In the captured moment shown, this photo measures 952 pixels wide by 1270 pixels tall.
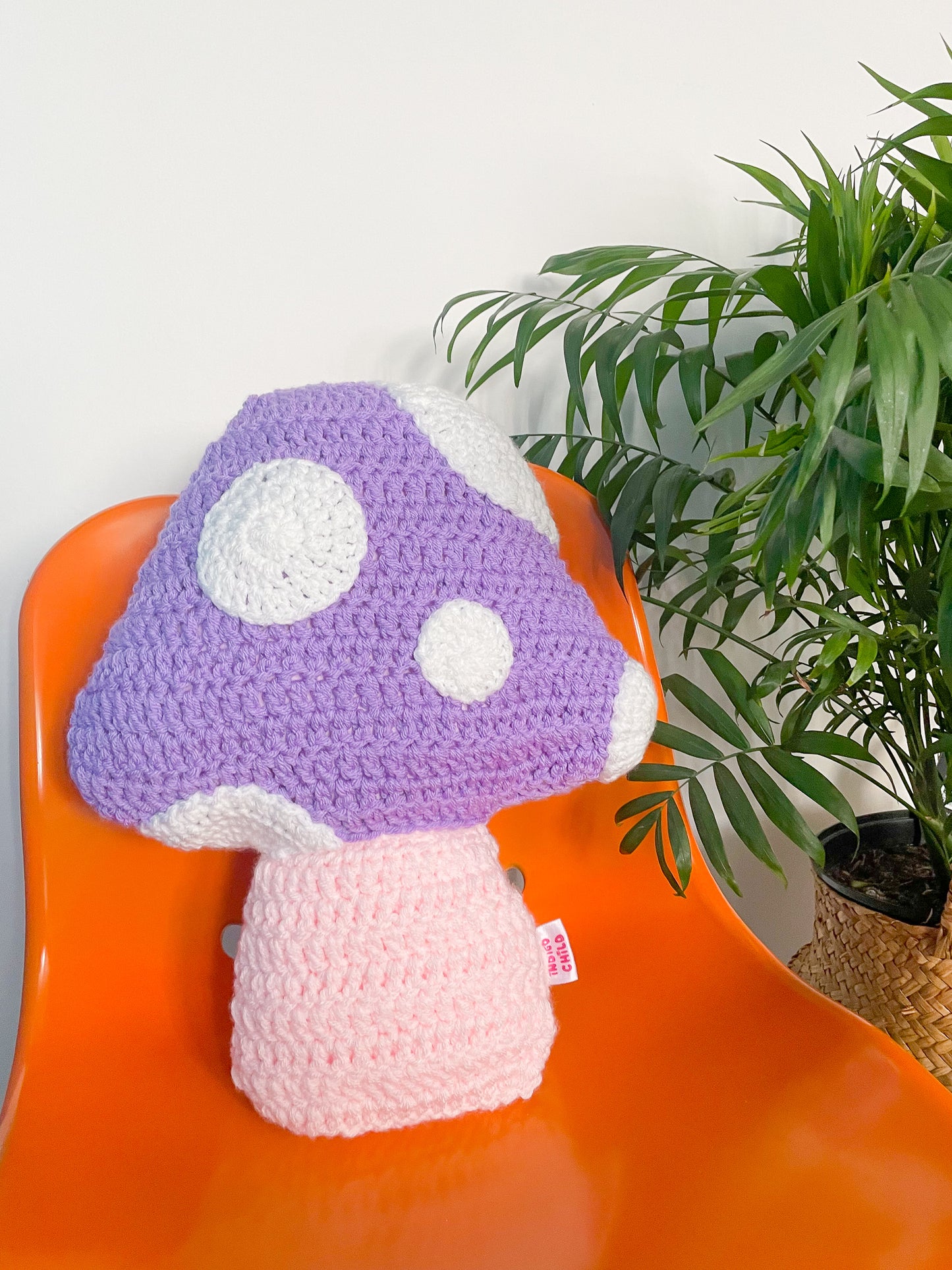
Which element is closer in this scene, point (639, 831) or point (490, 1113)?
point (490, 1113)

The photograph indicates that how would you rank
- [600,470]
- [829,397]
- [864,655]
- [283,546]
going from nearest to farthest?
[829,397]
[283,546]
[864,655]
[600,470]

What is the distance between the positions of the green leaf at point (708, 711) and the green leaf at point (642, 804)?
0.07 meters

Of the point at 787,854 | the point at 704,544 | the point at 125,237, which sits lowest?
the point at 787,854

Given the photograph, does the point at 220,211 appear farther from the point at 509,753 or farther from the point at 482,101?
the point at 509,753

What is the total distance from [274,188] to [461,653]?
1.67 feet

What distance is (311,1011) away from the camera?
2.01 ft

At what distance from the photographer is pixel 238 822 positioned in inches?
24.6

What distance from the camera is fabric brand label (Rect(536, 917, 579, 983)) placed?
0.80 metres

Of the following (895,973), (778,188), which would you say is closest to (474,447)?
(778,188)

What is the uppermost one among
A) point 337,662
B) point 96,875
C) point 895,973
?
point 337,662

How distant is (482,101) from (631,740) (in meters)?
0.65

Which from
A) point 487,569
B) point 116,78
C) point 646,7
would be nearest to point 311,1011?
Answer: point 487,569

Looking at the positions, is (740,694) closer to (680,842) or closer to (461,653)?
(680,842)

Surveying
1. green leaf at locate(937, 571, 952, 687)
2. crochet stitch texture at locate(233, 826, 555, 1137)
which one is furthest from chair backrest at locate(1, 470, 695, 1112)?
green leaf at locate(937, 571, 952, 687)
